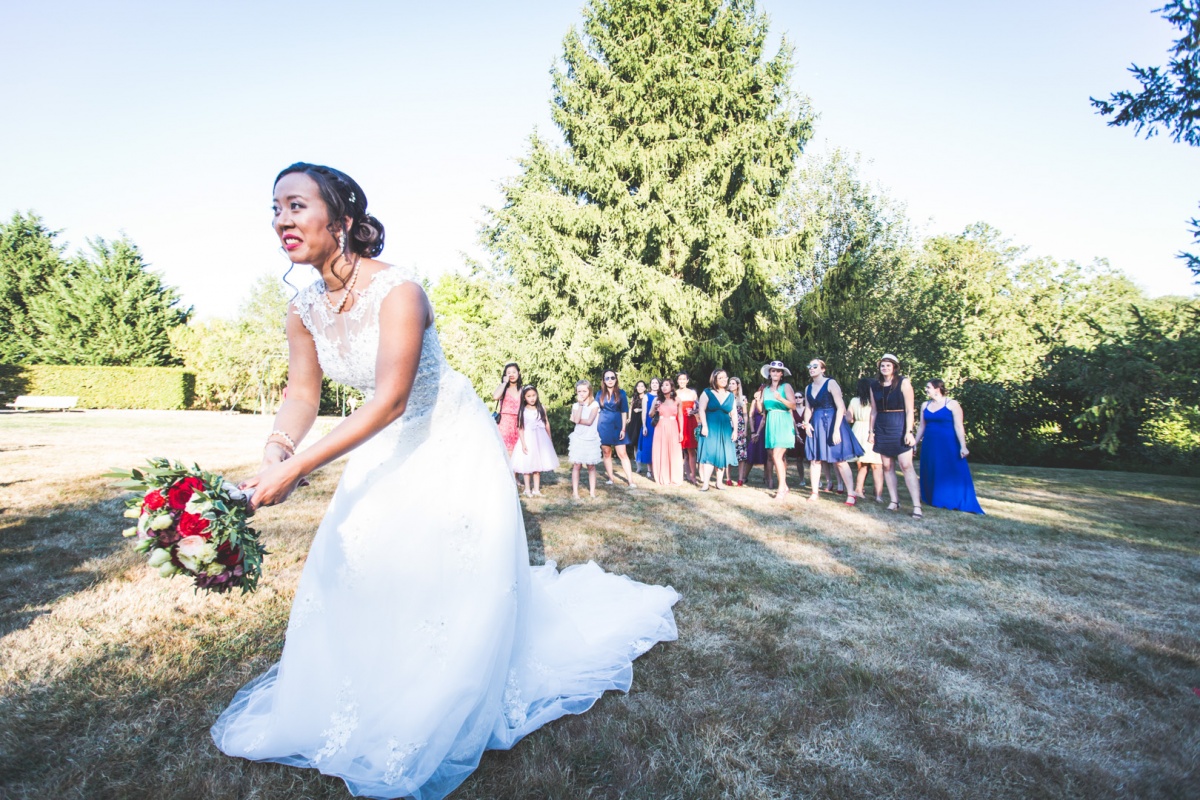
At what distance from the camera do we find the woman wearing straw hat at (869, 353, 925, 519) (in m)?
8.09

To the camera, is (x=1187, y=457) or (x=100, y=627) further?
(x=1187, y=457)

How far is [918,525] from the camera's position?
719 cm

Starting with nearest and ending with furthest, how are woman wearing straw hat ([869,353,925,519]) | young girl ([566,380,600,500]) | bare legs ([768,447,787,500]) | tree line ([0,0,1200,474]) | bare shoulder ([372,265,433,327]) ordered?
bare shoulder ([372,265,433,327]), woman wearing straw hat ([869,353,925,519]), bare legs ([768,447,787,500]), young girl ([566,380,600,500]), tree line ([0,0,1200,474])

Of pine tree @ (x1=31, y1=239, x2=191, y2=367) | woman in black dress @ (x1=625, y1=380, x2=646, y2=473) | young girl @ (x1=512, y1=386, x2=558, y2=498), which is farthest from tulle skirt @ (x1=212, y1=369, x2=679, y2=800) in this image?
pine tree @ (x1=31, y1=239, x2=191, y2=367)

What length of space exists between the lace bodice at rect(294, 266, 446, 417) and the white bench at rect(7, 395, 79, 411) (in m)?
33.1

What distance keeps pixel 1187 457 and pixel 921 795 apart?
18486mm

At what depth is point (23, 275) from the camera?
36812 mm

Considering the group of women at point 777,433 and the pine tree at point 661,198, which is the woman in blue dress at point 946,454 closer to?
the group of women at point 777,433

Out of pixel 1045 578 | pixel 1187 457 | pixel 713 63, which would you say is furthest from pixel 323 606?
pixel 1187 457

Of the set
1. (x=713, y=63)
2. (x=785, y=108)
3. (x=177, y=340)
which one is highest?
(x=713, y=63)

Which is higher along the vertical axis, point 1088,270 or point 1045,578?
point 1088,270

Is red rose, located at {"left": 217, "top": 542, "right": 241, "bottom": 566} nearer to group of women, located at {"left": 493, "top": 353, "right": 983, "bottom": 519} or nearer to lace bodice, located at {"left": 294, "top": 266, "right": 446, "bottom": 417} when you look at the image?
lace bodice, located at {"left": 294, "top": 266, "right": 446, "bottom": 417}

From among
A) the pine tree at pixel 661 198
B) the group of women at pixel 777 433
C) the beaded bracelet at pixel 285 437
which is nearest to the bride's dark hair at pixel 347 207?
the beaded bracelet at pixel 285 437

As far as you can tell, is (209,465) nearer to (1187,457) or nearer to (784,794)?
(784,794)
